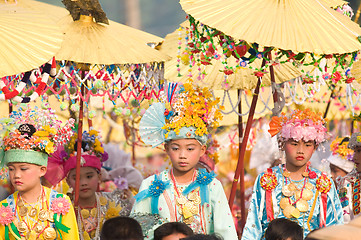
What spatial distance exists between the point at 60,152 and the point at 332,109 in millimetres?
5116

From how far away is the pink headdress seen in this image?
18.3ft

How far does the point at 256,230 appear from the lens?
15.1 ft

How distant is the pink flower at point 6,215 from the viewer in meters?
4.11

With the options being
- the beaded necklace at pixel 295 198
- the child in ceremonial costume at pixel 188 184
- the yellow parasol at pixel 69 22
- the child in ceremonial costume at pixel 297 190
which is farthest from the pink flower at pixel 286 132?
the yellow parasol at pixel 69 22

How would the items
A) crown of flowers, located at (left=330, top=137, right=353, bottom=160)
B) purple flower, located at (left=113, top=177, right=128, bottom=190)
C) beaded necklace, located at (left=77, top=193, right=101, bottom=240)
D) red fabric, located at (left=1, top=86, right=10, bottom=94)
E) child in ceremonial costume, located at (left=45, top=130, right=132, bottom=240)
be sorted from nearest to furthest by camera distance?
1. red fabric, located at (left=1, top=86, right=10, bottom=94)
2. beaded necklace, located at (left=77, top=193, right=101, bottom=240)
3. child in ceremonial costume, located at (left=45, top=130, right=132, bottom=240)
4. crown of flowers, located at (left=330, top=137, right=353, bottom=160)
5. purple flower, located at (left=113, top=177, right=128, bottom=190)

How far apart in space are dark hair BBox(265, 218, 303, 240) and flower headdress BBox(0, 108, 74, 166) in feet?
5.46

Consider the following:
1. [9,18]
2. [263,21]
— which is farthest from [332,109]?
[9,18]

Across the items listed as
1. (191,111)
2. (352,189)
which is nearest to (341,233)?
(191,111)

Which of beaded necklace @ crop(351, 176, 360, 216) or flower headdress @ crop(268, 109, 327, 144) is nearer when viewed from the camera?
flower headdress @ crop(268, 109, 327, 144)

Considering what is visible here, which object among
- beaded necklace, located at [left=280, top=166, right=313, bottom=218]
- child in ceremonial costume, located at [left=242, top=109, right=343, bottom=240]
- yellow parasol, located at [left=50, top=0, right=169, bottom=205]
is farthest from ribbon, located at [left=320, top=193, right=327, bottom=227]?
yellow parasol, located at [left=50, top=0, right=169, bottom=205]

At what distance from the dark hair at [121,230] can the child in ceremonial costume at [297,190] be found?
1.61 m

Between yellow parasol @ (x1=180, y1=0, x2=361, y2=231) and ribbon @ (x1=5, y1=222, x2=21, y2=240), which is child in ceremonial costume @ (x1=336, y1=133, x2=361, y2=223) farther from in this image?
ribbon @ (x1=5, y1=222, x2=21, y2=240)

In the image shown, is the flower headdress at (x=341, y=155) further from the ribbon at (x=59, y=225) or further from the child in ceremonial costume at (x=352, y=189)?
the ribbon at (x=59, y=225)

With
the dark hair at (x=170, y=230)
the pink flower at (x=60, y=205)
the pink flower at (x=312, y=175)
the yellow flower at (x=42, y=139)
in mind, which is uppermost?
the yellow flower at (x=42, y=139)
